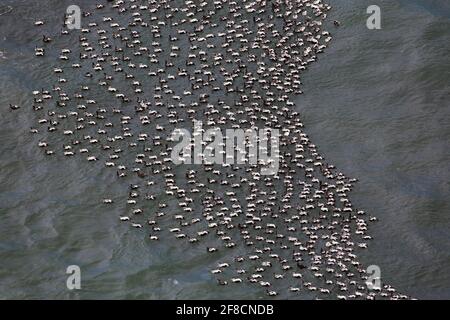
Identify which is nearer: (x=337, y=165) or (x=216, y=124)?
(x=337, y=165)

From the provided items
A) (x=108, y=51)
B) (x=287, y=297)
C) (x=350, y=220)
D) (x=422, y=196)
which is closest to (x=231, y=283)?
(x=287, y=297)

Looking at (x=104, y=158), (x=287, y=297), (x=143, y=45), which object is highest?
(x=143, y=45)

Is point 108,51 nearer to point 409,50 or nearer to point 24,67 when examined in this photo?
point 24,67

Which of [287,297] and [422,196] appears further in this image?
[422,196]

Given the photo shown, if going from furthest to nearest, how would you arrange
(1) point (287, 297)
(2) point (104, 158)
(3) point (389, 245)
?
(2) point (104, 158) → (3) point (389, 245) → (1) point (287, 297)

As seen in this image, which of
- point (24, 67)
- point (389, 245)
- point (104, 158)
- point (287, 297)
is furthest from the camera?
point (24, 67)

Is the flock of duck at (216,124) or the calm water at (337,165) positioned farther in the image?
the flock of duck at (216,124)
